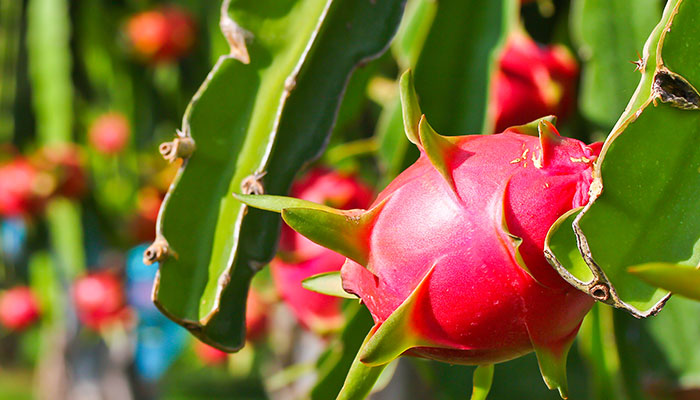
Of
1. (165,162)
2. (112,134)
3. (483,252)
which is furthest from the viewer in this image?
(112,134)

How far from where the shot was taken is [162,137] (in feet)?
8.18

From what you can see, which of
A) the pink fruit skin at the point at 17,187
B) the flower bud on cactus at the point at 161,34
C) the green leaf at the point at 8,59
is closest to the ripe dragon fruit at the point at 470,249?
the flower bud on cactus at the point at 161,34

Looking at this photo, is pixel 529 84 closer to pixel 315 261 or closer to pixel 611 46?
pixel 611 46

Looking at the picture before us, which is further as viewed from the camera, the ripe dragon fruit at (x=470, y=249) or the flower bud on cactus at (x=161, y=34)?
the flower bud on cactus at (x=161, y=34)

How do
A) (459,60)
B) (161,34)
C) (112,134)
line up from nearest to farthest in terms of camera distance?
(459,60), (161,34), (112,134)

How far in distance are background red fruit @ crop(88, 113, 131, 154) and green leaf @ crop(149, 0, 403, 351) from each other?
5.52 feet

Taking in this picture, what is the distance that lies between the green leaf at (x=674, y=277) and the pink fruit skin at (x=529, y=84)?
1.89 feet

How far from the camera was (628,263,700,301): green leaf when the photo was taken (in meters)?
0.32

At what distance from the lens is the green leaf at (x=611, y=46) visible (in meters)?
0.84

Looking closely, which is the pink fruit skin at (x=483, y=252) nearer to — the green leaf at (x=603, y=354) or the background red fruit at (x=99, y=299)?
the green leaf at (x=603, y=354)

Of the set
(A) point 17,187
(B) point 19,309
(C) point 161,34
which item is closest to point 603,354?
(C) point 161,34

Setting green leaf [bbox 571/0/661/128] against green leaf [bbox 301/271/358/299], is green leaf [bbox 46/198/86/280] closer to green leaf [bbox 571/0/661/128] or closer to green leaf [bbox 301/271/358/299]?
green leaf [bbox 571/0/661/128]

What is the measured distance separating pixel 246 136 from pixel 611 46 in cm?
43

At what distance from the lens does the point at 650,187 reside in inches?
17.1
